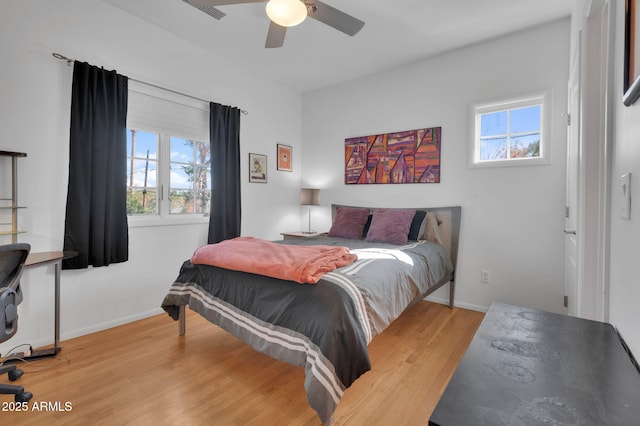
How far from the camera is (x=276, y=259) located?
1.92m

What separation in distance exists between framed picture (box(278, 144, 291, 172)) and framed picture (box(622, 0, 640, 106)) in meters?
3.73

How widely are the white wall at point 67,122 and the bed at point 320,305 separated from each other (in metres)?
0.73

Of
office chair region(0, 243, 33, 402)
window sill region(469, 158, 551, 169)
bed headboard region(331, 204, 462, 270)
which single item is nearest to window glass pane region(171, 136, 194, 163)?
office chair region(0, 243, 33, 402)

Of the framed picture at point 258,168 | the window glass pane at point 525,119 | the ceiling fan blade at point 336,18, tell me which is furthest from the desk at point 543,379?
the framed picture at point 258,168

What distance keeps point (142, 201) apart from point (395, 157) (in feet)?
9.22

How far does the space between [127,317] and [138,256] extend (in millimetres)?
561

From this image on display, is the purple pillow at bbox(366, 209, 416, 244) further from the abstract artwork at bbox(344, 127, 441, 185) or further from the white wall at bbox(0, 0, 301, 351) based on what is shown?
the white wall at bbox(0, 0, 301, 351)

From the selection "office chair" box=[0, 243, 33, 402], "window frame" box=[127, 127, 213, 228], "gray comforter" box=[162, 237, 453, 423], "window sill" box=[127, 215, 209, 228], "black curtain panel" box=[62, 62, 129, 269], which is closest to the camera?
"gray comforter" box=[162, 237, 453, 423]

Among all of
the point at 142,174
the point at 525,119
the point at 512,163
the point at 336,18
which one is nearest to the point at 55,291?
the point at 142,174

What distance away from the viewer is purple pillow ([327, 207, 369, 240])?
3.50 metres

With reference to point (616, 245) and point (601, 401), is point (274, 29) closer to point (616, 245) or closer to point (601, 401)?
point (616, 245)

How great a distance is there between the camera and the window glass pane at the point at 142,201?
2.91 meters

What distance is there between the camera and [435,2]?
253 cm

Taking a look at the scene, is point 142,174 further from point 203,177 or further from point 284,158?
point 284,158
